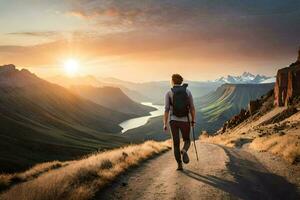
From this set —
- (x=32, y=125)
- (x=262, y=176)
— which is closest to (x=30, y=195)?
(x=262, y=176)

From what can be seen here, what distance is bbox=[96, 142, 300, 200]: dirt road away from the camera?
8.42 m

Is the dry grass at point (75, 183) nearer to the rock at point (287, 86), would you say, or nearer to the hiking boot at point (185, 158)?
the hiking boot at point (185, 158)

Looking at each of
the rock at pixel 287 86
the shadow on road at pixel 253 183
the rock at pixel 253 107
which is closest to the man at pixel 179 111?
the shadow on road at pixel 253 183

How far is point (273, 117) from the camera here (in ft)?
252

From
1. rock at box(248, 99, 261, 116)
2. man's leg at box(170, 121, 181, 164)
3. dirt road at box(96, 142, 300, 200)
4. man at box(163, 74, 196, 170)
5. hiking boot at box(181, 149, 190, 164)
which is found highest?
man at box(163, 74, 196, 170)

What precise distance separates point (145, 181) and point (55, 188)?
9.20 ft

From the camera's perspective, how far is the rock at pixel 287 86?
9356 cm

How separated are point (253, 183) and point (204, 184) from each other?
1302 mm

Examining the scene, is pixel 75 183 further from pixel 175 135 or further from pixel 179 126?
pixel 179 126

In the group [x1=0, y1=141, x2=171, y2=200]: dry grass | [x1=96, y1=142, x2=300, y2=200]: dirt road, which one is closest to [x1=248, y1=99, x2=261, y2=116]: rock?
[x1=0, y1=141, x2=171, y2=200]: dry grass

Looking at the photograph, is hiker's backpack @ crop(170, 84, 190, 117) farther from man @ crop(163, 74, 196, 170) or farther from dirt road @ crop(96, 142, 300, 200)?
dirt road @ crop(96, 142, 300, 200)

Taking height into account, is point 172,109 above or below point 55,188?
above

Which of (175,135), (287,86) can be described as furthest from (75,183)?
(287,86)

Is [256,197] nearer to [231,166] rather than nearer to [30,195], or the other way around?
[231,166]
